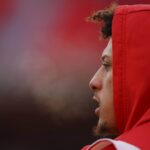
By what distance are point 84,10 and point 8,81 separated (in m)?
0.27

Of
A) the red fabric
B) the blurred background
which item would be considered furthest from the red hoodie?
the blurred background

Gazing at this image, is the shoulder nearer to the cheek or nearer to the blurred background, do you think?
the cheek

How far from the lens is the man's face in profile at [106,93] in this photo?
71 cm

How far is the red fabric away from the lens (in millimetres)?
598

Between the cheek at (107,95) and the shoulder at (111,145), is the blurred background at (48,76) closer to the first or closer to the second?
the cheek at (107,95)

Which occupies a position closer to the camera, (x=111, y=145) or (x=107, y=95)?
(x=111, y=145)

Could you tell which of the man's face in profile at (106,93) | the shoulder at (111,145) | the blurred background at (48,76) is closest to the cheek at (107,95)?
the man's face in profile at (106,93)

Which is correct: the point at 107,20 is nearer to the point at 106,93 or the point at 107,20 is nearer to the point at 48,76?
the point at 106,93

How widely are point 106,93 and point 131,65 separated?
11cm

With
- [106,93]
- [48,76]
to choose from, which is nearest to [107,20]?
[106,93]

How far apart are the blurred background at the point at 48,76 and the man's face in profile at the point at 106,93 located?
283 mm

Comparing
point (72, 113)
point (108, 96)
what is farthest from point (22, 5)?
point (108, 96)

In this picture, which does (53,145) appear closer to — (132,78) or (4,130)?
(4,130)

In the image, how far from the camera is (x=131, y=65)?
619mm
